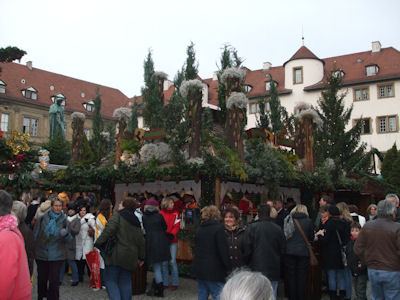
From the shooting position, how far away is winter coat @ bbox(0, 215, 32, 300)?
2.94 meters

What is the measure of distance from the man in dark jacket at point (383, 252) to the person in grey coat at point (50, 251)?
13.4 ft

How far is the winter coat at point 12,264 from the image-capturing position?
2.94 m

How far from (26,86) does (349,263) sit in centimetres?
4374

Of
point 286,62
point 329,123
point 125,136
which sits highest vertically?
point 286,62

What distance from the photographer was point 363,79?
118ft

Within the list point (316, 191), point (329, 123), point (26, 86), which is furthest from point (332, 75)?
point (26, 86)

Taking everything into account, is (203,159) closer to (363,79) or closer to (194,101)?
(194,101)

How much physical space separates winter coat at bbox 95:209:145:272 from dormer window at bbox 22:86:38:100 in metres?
41.6

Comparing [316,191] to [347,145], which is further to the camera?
[347,145]

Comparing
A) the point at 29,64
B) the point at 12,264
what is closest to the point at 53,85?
the point at 29,64

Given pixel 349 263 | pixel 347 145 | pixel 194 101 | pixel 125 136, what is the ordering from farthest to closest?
pixel 347 145
pixel 125 136
pixel 194 101
pixel 349 263

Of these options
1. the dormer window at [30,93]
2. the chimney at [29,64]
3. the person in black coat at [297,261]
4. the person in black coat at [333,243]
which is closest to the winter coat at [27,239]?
the person in black coat at [297,261]

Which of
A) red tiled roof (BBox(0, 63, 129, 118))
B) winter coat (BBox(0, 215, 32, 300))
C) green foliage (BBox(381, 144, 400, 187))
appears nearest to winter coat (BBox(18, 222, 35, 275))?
winter coat (BBox(0, 215, 32, 300))

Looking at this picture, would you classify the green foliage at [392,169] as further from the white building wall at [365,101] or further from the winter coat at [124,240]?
the white building wall at [365,101]
